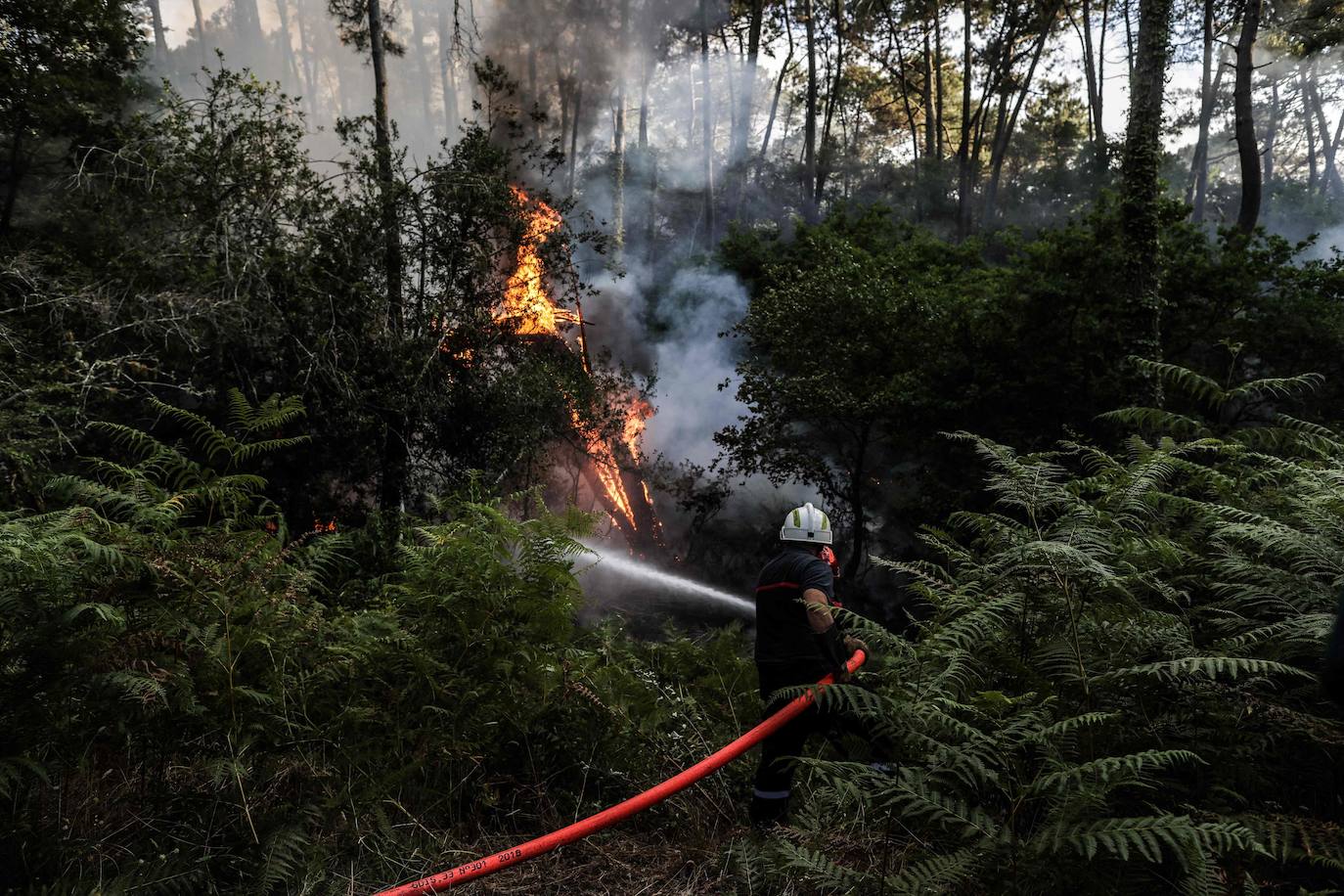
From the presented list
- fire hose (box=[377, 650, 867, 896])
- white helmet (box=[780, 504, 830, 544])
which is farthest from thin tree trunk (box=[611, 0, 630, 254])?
fire hose (box=[377, 650, 867, 896])

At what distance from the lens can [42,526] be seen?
337cm

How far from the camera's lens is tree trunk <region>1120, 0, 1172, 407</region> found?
9891 millimetres

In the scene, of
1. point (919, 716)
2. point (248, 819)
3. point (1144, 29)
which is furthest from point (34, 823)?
point (1144, 29)

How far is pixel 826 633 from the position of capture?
4.14 metres

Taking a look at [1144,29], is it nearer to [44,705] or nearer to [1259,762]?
[1259,762]

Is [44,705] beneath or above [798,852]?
above

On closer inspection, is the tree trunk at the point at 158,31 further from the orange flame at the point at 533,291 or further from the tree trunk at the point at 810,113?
the orange flame at the point at 533,291

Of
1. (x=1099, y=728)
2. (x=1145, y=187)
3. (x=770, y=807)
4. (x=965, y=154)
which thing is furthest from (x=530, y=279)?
(x=965, y=154)

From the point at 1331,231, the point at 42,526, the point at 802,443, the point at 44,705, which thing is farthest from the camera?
the point at 1331,231

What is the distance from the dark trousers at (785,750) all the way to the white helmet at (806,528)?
867mm

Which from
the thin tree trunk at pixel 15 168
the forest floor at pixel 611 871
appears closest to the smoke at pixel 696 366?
the thin tree trunk at pixel 15 168

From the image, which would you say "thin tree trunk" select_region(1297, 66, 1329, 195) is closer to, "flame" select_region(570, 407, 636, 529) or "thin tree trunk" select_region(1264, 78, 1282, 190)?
"thin tree trunk" select_region(1264, 78, 1282, 190)

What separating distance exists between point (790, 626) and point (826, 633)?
25 centimetres

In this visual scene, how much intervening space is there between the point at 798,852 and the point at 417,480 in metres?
11.9
